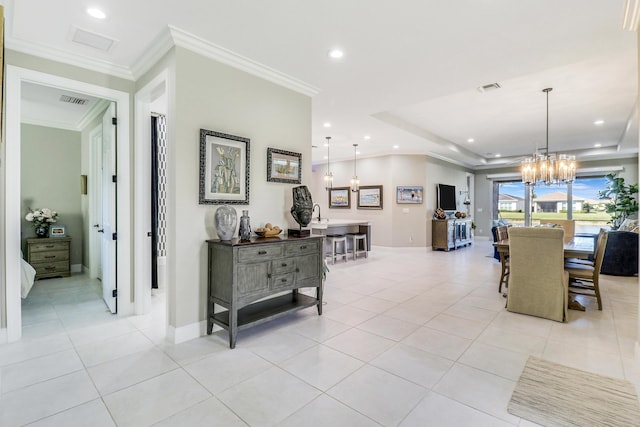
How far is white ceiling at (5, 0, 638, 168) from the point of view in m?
2.46

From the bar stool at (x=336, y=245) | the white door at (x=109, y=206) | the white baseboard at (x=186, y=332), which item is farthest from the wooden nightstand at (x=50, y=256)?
the bar stool at (x=336, y=245)

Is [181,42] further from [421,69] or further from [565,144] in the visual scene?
[565,144]

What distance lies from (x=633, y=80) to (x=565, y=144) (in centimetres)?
487

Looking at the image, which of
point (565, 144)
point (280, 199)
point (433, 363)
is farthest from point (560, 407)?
point (565, 144)

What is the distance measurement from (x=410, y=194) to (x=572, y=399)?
7051 millimetres

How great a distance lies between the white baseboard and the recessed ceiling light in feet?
8.87

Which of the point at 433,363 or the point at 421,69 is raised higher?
the point at 421,69

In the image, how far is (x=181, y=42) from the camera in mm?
2812

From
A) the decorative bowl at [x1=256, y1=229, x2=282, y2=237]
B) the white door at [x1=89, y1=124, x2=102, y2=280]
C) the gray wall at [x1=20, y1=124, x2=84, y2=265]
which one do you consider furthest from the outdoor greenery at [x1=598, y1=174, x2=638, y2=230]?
the gray wall at [x1=20, y1=124, x2=84, y2=265]

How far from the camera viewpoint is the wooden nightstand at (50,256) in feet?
16.7

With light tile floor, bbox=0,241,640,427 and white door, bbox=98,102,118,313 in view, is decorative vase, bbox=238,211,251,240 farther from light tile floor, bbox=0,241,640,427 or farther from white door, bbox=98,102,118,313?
white door, bbox=98,102,118,313

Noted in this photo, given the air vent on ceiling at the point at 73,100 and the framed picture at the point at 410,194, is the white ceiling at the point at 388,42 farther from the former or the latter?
the framed picture at the point at 410,194

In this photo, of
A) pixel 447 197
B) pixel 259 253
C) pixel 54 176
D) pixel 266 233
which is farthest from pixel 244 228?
pixel 447 197

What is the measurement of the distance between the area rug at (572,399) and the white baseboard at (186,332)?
2568 mm
